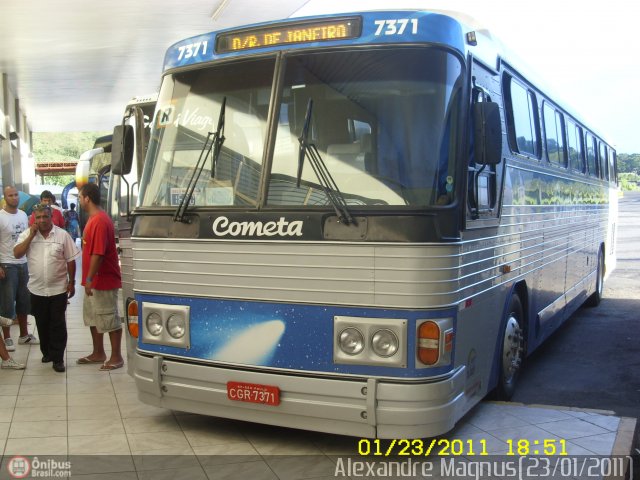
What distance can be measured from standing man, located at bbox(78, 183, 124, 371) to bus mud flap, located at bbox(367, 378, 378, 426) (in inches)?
162

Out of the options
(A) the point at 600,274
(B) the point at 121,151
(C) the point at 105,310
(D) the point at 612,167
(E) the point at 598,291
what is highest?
(D) the point at 612,167

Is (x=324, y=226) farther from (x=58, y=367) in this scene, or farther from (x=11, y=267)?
(x=11, y=267)

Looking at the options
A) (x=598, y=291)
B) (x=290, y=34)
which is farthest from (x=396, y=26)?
(x=598, y=291)

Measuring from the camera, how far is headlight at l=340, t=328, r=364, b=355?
522 centimetres

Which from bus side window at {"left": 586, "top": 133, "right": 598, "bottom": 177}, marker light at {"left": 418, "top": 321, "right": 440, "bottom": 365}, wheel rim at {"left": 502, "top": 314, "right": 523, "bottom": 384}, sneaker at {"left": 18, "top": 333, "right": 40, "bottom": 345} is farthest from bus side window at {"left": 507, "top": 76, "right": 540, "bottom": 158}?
sneaker at {"left": 18, "top": 333, "right": 40, "bottom": 345}

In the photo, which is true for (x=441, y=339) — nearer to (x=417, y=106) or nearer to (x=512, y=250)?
(x=417, y=106)

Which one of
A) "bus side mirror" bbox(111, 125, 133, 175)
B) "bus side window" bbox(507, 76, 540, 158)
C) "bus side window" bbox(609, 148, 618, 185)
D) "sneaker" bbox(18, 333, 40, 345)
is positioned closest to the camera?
"bus side mirror" bbox(111, 125, 133, 175)

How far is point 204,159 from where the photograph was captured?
224 inches

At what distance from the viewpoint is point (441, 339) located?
515 centimetres

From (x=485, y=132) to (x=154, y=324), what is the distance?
9.53 ft

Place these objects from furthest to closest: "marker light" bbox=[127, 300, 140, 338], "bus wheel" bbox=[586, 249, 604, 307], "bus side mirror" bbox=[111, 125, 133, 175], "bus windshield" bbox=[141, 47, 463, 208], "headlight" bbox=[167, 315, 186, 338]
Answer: "bus wheel" bbox=[586, 249, 604, 307] → "bus side mirror" bbox=[111, 125, 133, 175] → "marker light" bbox=[127, 300, 140, 338] → "headlight" bbox=[167, 315, 186, 338] → "bus windshield" bbox=[141, 47, 463, 208]

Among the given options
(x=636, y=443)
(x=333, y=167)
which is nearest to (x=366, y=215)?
(x=333, y=167)

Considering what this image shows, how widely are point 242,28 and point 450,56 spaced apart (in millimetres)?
1640

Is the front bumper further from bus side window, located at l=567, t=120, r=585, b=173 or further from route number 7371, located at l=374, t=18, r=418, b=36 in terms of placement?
bus side window, located at l=567, t=120, r=585, b=173
